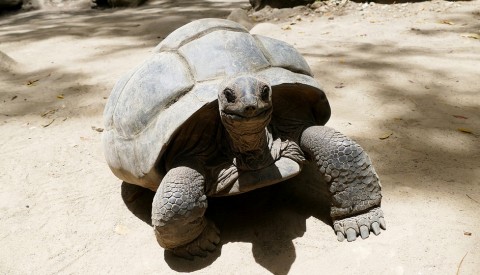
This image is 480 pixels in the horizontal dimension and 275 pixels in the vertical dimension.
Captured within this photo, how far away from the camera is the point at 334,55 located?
519 centimetres

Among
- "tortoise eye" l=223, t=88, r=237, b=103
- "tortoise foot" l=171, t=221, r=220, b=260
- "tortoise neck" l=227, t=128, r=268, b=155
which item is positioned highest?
"tortoise eye" l=223, t=88, r=237, b=103

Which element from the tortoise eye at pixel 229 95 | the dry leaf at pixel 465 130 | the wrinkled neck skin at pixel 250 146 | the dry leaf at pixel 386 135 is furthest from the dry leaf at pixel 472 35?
the tortoise eye at pixel 229 95

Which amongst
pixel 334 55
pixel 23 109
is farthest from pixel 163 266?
pixel 334 55

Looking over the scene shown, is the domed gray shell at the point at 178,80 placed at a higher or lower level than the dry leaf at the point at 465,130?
higher

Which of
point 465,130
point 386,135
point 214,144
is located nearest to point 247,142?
point 214,144

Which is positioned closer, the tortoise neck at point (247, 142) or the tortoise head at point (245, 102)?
the tortoise head at point (245, 102)

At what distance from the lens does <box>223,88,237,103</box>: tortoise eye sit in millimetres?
2033

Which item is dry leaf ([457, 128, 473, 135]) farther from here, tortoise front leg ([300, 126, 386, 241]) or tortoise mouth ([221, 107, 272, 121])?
tortoise mouth ([221, 107, 272, 121])

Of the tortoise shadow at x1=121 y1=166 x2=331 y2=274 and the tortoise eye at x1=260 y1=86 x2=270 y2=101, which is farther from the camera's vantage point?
the tortoise shadow at x1=121 y1=166 x2=331 y2=274

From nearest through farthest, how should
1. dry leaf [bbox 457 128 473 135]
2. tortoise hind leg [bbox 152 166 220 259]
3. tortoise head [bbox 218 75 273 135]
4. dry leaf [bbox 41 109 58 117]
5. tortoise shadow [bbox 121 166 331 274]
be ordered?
1. tortoise head [bbox 218 75 273 135]
2. tortoise hind leg [bbox 152 166 220 259]
3. tortoise shadow [bbox 121 166 331 274]
4. dry leaf [bbox 457 128 473 135]
5. dry leaf [bbox 41 109 58 117]

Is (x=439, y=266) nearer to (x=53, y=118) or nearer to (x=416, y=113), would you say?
(x=416, y=113)

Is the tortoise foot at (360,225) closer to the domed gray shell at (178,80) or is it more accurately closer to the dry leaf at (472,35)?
the domed gray shell at (178,80)

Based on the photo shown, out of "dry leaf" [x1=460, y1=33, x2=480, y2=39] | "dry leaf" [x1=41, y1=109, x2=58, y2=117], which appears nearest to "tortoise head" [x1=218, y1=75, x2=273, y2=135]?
"dry leaf" [x1=41, y1=109, x2=58, y2=117]

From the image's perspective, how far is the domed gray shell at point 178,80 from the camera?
229 centimetres
